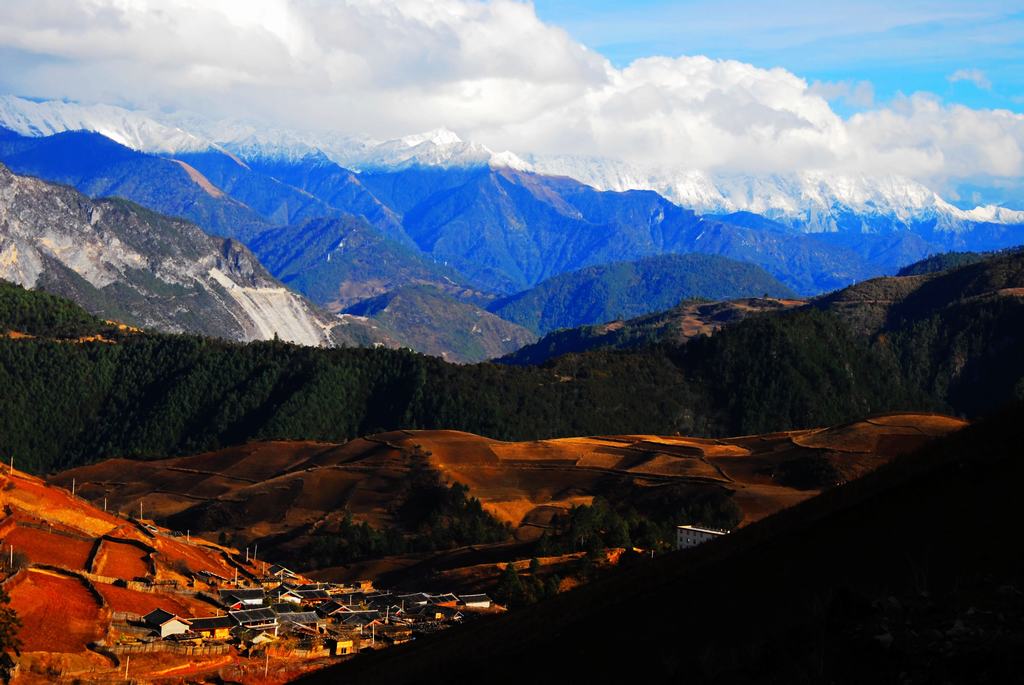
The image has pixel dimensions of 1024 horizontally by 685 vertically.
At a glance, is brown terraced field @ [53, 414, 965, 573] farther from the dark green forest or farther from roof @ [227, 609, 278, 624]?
roof @ [227, 609, 278, 624]

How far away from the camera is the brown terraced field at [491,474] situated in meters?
121

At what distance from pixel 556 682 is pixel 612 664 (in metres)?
1.10

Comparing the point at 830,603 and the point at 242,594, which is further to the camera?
the point at 242,594

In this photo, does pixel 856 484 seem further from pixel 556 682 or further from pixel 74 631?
pixel 74 631

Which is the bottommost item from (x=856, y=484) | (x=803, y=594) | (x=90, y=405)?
(x=803, y=594)

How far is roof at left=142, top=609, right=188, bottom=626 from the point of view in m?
63.5

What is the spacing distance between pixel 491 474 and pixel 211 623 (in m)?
69.9

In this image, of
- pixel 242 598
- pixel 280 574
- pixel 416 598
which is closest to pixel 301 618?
pixel 242 598

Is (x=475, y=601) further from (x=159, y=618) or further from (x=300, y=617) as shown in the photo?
(x=159, y=618)

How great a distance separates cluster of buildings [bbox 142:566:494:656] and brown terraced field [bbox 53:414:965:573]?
3214 centimetres

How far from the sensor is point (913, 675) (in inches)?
680

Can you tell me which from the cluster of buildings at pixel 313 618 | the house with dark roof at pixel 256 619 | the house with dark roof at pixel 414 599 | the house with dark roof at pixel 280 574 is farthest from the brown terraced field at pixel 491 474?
the house with dark roof at pixel 256 619

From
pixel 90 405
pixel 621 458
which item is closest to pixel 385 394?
pixel 90 405

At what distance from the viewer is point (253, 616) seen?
227ft
